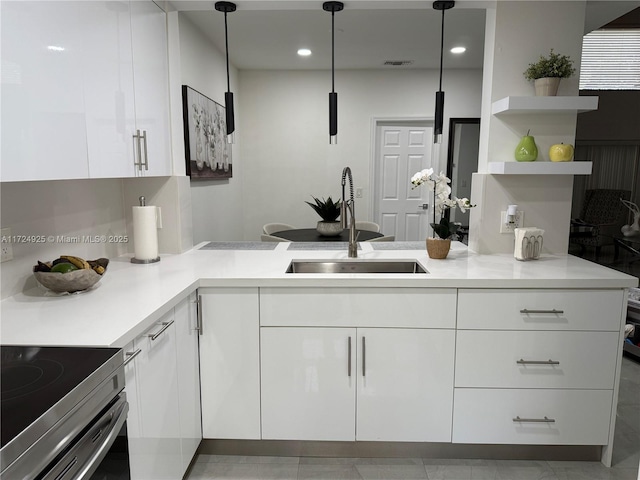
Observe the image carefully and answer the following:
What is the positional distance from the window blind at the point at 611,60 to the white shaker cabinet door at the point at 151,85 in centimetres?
543

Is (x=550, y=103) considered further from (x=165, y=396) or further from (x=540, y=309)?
(x=165, y=396)

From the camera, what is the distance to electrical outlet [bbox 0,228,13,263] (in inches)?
61.7

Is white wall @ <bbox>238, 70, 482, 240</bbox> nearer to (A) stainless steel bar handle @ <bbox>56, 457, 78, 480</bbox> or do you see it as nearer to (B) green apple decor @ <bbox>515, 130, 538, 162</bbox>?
(B) green apple decor @ <bbox>515, 130, 538, 162</bbox>

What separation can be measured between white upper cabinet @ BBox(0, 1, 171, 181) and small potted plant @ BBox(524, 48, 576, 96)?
6.17 feet

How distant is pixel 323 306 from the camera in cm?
196

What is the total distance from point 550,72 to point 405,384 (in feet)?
5.48

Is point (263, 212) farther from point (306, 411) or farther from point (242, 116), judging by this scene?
point (306, 411)

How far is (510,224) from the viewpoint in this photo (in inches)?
95.0

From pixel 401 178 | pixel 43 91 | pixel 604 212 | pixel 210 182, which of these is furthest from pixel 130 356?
pixel 604 212

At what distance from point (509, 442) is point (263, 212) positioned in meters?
4.27

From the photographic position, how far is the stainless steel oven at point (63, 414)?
0.86 meters

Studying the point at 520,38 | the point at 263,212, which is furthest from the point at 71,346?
the point at 263,212

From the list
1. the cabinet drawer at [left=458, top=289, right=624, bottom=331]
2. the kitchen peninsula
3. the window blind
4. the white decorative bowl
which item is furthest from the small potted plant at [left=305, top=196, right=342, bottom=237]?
the window blind

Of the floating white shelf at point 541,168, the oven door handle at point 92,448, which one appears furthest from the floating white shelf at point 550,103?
the oven door handle at point 92,448
